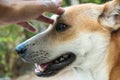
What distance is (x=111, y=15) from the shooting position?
4.10 m

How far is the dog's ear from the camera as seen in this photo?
13.3ft

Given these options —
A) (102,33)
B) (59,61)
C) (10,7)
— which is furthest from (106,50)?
(10,7)

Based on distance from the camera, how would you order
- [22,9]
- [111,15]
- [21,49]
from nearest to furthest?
[22,9] < [21,49] < [111,15]

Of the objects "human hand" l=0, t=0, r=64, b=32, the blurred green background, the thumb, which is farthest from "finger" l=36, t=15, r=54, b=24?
the blurred green background

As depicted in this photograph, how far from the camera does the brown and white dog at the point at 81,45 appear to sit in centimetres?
403

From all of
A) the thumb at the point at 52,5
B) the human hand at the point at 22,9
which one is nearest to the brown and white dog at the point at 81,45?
the thumb at the point at 52,5

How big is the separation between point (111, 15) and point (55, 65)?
642 mm

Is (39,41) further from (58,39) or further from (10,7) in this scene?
(10,7)

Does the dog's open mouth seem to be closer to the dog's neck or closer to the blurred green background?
the dog's neck

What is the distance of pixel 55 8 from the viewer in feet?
12.2

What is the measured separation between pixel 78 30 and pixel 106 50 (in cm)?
29

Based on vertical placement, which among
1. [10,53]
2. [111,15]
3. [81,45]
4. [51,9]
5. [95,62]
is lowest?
[10,53]

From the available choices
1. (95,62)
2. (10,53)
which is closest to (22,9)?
(95,62)

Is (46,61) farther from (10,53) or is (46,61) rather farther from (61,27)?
(10,53)
